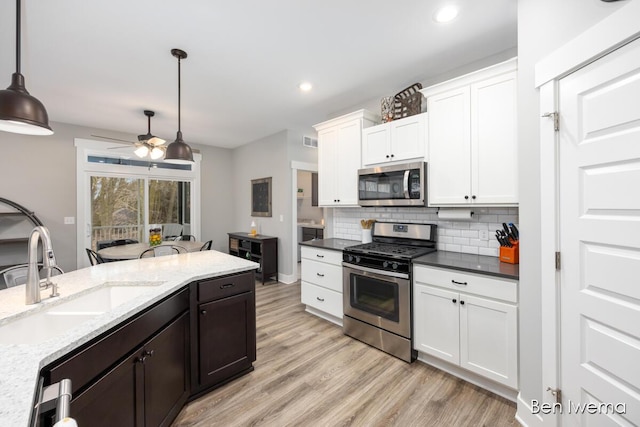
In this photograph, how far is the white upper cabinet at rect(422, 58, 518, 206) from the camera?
2107 millimetres

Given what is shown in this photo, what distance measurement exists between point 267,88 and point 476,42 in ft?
6.95

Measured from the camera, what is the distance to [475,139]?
2.28 metres

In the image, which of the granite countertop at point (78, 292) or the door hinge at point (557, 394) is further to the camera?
the door hinge at point (557, 394)

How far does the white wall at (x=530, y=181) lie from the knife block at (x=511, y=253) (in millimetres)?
448

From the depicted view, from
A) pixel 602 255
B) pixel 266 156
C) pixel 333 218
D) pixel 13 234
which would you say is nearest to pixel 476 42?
pixel 602 255

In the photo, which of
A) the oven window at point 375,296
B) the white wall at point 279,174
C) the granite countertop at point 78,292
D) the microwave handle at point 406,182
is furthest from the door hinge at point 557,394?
the white wall at point 279,174

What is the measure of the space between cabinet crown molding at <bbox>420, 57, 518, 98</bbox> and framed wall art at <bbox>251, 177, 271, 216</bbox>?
3423mm

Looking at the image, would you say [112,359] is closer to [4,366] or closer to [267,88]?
[4,366]

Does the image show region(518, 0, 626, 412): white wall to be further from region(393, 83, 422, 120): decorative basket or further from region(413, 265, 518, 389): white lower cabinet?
region(393, 83, 422, 120): decorative basket

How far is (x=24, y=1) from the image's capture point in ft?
5.88

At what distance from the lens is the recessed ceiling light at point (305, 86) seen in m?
3.07

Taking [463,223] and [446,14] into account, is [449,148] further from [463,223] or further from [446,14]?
[446,14]

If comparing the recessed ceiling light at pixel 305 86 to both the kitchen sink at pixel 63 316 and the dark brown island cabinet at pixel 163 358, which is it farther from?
the kitchen sink at pixel 63 316

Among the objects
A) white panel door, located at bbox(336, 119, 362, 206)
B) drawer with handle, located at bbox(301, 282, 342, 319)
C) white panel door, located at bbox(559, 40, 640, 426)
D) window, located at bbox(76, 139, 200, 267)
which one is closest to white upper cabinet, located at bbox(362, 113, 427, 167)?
white panel door, located at bbox(336, 119, 362, 206)
